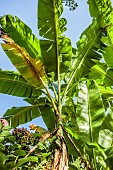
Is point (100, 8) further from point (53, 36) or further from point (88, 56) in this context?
point (53, 36)

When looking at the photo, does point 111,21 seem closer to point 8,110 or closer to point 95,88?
point 95,88

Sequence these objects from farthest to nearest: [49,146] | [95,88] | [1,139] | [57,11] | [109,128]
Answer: [57,11] < [95,88] < [109,128] < [49,146] < [1,139]

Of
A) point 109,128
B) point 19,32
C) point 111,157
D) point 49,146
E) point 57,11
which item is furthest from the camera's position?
point 19,32

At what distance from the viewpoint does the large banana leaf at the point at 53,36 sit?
405cm

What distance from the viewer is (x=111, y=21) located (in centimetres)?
450

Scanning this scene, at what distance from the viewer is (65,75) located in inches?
176

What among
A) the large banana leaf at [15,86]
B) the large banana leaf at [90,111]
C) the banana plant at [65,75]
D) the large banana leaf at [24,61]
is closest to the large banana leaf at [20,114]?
the banana plant at [65,75]

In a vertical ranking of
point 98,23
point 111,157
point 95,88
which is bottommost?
point 111,157

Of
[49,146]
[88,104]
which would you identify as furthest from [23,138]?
[88,104]

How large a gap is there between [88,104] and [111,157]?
0.92 meters

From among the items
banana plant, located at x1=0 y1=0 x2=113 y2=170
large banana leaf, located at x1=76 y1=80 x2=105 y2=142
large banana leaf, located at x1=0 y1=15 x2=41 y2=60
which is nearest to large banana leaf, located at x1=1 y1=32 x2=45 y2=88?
banana plant, located at x1=0 y1=0 x2=113 y2=170

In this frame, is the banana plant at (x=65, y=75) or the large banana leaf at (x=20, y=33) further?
the large banana leaf at (x=20, y=33)

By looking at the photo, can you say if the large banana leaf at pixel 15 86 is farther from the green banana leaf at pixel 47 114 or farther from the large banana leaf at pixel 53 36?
the large banana leaf at pixel 53 36

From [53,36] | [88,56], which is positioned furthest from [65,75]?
[53,36]
